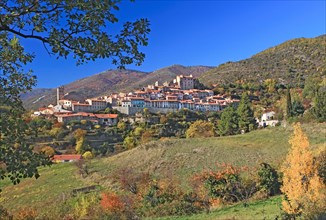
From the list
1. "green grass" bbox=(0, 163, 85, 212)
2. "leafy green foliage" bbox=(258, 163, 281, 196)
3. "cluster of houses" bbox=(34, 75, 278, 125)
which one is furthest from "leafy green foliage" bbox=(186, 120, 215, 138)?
"leafy green foliage" bbox=(258, 163, 281, 196)

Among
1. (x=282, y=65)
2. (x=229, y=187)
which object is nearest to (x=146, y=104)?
(x=282, y=65)

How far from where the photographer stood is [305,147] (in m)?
16.3

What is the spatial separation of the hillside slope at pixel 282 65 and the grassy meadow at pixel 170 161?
223 feet

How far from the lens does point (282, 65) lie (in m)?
122

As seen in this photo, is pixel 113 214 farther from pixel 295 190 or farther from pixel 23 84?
pixel 23 84

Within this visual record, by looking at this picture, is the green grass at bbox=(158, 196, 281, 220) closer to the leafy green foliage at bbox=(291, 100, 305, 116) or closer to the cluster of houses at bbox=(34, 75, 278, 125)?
the leafy green foliage at bbox=(291, 100, 305, 116)

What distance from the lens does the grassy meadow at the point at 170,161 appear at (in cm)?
3275

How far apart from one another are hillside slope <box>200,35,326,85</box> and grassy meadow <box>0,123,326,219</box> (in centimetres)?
6795

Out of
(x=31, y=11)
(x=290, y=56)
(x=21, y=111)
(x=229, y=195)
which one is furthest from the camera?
(x=290, y=56)

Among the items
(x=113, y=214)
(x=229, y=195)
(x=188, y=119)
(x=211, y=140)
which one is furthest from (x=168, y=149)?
(x=188, y=119)

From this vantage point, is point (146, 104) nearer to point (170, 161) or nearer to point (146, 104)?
point (146, 104)

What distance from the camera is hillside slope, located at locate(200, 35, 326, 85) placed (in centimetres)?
11125

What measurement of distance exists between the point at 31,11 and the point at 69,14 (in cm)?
49

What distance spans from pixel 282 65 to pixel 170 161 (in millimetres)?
93814
